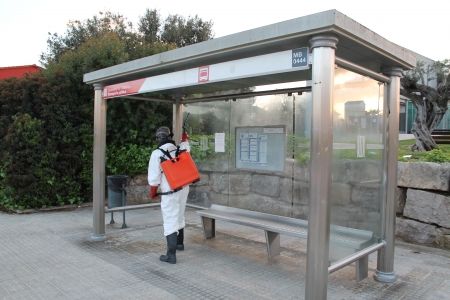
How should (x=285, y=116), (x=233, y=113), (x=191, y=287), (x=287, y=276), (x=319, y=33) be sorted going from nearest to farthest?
(x=319, y=33), (x=191, y=287), (x=287, y=276), (x=285, y=116), (x=233, y=113)

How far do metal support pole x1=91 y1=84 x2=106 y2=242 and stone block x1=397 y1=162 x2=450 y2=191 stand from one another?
191 inches

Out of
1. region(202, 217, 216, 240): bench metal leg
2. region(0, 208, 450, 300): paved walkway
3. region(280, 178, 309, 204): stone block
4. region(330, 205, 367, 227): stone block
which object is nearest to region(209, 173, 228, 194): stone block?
region(202, 217, 216, 240): bench metal leg

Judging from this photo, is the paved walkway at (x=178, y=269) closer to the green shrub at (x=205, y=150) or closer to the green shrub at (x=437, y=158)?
the green shrub at (x=205, y=150)

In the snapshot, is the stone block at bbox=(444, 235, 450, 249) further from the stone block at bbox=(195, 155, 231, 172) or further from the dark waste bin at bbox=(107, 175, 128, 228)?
the dark waste bin at bbox=(107, 175, 128, 228)

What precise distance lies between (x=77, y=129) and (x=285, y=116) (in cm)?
543

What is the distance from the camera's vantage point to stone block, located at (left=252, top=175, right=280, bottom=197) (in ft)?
20.2

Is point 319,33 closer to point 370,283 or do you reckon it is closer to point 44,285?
point 370,283

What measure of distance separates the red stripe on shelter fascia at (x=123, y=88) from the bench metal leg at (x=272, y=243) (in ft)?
8.96

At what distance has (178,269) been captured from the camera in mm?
4805

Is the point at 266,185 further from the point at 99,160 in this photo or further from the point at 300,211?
the point at 99,160

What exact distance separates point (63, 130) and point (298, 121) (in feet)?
18.6

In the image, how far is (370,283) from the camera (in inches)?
175

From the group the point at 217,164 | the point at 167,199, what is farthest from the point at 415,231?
the point at 167,199

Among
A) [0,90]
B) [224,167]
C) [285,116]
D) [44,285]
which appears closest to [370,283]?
[285,116]
